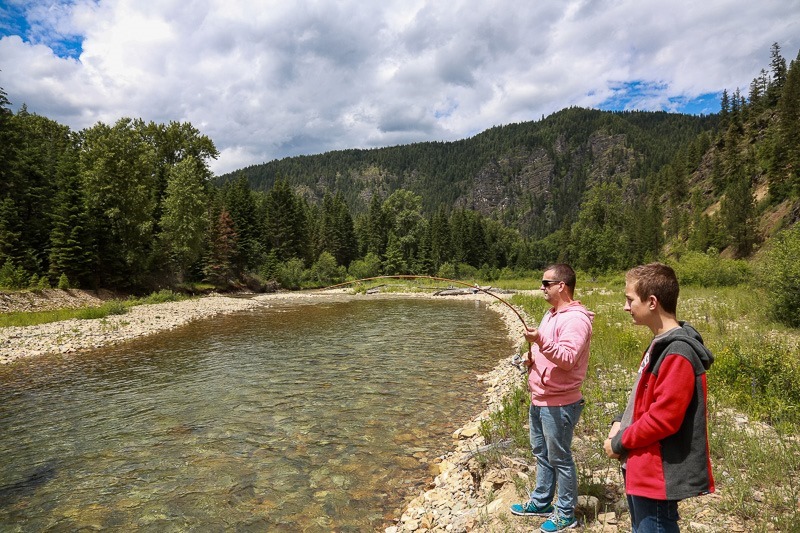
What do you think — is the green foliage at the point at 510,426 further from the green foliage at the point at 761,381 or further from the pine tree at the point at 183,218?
the pine tree at the point at 183,218

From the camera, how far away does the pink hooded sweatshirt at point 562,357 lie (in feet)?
11.9

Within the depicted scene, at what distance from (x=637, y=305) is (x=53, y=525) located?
7.27 metres

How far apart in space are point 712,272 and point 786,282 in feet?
64.2

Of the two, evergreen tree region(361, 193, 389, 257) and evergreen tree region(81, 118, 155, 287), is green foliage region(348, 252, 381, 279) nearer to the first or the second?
evergreen tree region(361, 193, 389, 257)

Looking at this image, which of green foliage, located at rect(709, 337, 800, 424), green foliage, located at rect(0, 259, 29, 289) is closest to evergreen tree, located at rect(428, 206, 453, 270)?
green foliage, located at rect(0, 259, 29, 289)

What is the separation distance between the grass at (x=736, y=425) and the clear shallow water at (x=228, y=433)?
2169 millimetres

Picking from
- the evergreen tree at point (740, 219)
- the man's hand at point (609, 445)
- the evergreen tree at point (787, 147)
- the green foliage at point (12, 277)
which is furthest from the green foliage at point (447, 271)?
the man's hand at point (609, 445)

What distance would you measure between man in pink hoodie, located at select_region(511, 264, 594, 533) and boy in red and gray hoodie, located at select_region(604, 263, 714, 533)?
1055mm

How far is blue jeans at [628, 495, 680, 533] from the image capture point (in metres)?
2.43

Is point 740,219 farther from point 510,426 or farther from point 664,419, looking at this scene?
point 664,419

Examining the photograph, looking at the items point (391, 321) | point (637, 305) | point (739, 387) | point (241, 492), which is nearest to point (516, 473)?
point (637, 305)

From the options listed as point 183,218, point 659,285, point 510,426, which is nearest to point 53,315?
point 183,218

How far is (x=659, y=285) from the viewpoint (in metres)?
2.57

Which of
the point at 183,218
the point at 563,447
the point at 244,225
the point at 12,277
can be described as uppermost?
the point at 244,225
